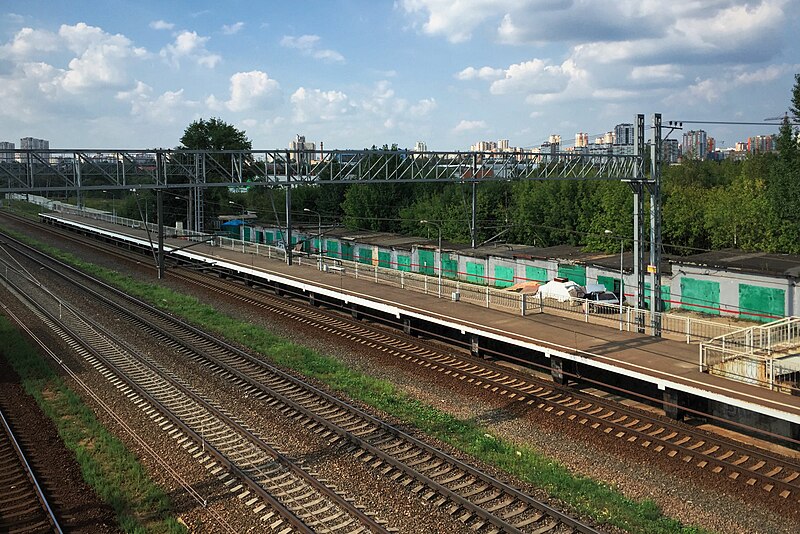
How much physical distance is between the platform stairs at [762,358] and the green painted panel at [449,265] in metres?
23.8

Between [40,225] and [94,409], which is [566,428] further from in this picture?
[40,225]

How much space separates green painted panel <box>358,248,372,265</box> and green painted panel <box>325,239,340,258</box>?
8.72ft

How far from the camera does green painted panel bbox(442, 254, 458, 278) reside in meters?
38.6

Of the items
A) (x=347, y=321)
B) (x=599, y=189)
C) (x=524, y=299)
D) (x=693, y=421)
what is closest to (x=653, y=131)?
(x=524, y=299)

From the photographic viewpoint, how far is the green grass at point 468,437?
947cm

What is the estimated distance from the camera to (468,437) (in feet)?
41.1

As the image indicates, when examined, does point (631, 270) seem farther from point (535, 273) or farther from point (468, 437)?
point (468, 437)

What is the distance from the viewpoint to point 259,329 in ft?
72.8

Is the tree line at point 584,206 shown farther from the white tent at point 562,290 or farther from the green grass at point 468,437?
the green grass at point 468,437

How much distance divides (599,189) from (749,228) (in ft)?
30.9

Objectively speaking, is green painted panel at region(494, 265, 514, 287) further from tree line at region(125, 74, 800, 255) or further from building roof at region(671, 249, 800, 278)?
building roof at region(671, 249, 800, 278)

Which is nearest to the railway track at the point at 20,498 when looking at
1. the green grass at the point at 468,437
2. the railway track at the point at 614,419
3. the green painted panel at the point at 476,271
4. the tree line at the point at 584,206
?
the green grass at the point at 468,437

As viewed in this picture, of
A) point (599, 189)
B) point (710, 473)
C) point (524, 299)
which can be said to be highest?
point (599, 189)

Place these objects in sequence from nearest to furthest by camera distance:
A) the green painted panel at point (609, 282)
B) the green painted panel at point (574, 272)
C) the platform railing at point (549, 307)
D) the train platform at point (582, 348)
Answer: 1. the train platform at point (582, 348)
2. the platform railing at point (549, 307)
3. the green painted panel at point (609, 282)
4. the green painted panel at point (574, 272)
